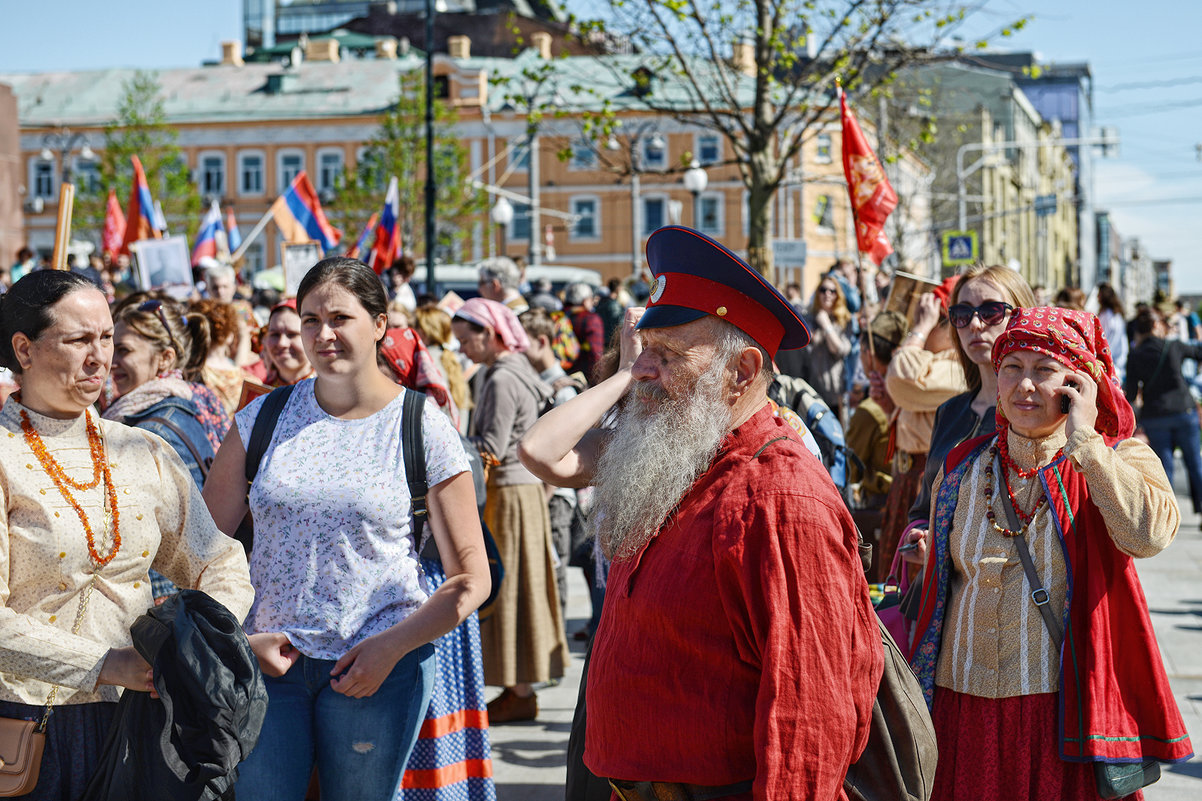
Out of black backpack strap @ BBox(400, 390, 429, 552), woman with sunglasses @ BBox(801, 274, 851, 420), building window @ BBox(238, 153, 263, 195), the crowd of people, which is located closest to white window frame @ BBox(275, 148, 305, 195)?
building window @ BBox(238, 153, 263, 195)

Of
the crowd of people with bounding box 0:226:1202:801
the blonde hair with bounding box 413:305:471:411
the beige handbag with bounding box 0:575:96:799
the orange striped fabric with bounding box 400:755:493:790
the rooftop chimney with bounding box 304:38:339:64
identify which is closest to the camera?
the crowd of people with bounding box 0:226:1202:801

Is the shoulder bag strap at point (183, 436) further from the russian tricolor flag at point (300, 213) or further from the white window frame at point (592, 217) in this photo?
the white window frame at point (592, 217)

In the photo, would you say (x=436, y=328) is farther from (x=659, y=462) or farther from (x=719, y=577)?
(x=719, y=577)

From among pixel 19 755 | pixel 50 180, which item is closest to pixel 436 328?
pixel 19 755

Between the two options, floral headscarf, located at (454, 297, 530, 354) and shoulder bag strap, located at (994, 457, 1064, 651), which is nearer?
shoulder bag strap, located at (994, 457, 1064, 651)

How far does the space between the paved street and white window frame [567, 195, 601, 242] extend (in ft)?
163

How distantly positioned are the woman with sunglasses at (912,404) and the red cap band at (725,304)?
9.69 feet

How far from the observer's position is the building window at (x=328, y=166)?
60.2 m

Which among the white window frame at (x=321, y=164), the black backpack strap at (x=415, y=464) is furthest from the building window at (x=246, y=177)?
the black backpack strap at (x=415, y=464)

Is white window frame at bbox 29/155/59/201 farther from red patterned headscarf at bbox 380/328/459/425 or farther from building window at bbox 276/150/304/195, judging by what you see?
red patterned headscarf at bbox 380/328/459/425

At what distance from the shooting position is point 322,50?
6712 centimetres

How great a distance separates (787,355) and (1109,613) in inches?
284

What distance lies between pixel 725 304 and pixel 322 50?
68.4 meters

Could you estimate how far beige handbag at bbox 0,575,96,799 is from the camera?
2.81 meters
